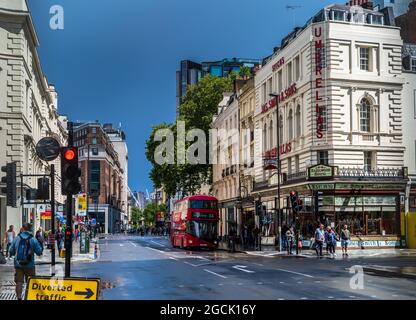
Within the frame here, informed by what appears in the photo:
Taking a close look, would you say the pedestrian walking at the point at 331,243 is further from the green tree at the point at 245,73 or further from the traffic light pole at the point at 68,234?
the traffic light pole at the point at 68,234

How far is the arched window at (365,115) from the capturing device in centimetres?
4884

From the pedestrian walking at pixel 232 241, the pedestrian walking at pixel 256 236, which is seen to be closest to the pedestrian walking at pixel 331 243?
the pedestrian walking at pixel 232 241

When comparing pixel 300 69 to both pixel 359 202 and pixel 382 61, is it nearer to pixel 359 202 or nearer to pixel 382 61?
pixel 382 61

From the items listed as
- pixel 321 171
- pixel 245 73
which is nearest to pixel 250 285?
pixel 321 171

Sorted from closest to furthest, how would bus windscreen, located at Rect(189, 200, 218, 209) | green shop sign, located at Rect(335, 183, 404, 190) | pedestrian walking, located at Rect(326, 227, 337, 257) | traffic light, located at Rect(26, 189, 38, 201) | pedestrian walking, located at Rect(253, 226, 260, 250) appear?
traffic light, located at Rect(26, 189, 38, 201) → pedestrian walking, located at Rect(326, 227, 337, 257) → green shop sign, located at Rect(335, 183, 404, 190) → bus windscreen, located at Rect(189, 200, 218, 209) → pedestrian walking, located at Rect(253, 226, 260, 250)

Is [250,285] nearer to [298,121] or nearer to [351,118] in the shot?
[351,118]

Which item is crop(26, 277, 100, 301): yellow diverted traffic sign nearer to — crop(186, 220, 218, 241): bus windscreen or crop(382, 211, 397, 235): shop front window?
crop(186, 220, 218, 241): bus windscreen

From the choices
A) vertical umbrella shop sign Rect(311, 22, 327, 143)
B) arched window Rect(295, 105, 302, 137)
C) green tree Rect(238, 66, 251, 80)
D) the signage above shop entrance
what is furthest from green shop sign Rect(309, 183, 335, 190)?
green tree Rect(238, 66, 251, 80)

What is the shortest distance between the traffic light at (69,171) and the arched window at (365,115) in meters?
39.1

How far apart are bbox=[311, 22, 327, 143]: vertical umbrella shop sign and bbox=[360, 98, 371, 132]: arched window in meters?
3.19

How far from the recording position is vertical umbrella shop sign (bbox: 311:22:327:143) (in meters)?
47.5
